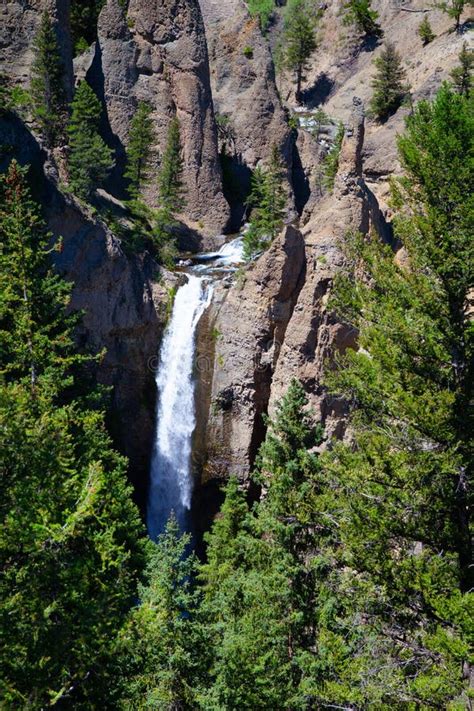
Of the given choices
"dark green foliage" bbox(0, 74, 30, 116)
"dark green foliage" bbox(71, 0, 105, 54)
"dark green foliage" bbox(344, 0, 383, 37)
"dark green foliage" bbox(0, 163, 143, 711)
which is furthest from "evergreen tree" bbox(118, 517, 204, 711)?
"dark green foliage" bbox(344, 0, 383, 37)

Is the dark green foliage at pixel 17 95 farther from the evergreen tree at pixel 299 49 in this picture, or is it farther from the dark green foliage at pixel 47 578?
the evergreen tree at pixel 299 49

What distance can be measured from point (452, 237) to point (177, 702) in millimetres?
12623

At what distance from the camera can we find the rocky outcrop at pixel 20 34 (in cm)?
3828

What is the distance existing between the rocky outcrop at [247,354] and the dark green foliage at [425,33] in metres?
41.1

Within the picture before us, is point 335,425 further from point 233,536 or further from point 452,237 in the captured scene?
point 452,237

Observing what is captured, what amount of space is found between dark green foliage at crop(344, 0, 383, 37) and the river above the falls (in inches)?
1997

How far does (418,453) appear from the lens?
1111 centimetres

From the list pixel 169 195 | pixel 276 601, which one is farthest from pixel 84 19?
pixel 276 601

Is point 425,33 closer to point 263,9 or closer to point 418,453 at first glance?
point 263,9

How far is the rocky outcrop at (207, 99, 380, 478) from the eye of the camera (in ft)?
95.4

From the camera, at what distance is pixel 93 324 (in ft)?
100

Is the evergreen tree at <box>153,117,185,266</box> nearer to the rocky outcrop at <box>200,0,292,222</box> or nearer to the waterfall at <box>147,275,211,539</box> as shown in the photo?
the waterfall at <box>147,275,211,539</box>

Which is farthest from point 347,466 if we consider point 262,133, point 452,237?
point 262,133

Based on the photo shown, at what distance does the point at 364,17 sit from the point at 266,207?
43745 millimetres
